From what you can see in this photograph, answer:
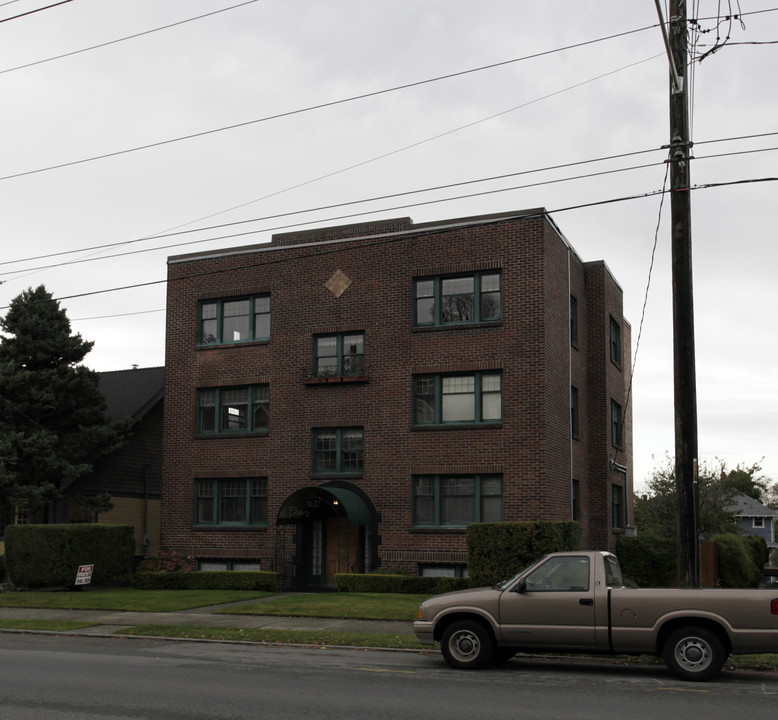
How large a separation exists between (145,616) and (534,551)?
9349mm

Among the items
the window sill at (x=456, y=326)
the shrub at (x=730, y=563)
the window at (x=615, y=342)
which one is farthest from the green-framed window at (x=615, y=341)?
the window sill at (x=456, y=326)

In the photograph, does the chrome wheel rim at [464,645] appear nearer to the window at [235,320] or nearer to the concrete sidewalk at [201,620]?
the concrete sidewalk at [201,620]

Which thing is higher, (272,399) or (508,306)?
(508,306)

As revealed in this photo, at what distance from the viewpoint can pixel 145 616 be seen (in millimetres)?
20719

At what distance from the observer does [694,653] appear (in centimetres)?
1229

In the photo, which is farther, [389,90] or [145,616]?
[145,616]

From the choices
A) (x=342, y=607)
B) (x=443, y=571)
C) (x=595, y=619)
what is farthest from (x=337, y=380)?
(x=595, y=619)

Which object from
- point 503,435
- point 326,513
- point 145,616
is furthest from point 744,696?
point 326,513

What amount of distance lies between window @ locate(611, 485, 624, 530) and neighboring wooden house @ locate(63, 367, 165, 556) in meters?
16.6

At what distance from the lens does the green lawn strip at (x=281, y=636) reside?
16.1m

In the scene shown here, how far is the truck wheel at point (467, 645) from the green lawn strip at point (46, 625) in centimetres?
901

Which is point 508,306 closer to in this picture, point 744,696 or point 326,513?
point 326,513

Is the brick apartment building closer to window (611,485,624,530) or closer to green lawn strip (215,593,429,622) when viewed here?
window (611,485,624,530)

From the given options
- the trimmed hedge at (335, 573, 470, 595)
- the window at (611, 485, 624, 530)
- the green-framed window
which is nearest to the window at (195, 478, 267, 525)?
the trimmed hedge at (335, 573, 470, 595)
